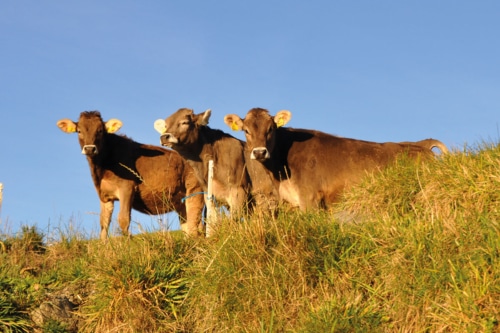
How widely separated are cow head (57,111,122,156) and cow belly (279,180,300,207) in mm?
5723

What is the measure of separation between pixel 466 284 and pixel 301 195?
6.89 metres

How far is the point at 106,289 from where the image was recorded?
9.42 meters

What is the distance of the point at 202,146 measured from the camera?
16.4 meters

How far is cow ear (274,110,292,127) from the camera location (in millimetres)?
15195

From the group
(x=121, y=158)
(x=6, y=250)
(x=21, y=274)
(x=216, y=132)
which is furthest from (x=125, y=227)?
(x=21, y=274)

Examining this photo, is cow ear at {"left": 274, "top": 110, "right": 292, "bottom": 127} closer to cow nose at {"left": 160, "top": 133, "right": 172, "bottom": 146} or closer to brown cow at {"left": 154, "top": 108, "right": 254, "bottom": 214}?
brown cow at {"left": 154, "top": 108, "right": 254, "bottom": 214}

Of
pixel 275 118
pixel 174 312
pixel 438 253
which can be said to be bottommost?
pixel 174 312

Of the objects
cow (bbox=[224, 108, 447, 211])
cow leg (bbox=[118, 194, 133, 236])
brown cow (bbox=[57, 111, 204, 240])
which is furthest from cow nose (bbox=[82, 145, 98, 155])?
cow (bbox=[224, 108, 447, 211])

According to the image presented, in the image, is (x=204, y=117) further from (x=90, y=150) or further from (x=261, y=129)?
(x=90, y=150)

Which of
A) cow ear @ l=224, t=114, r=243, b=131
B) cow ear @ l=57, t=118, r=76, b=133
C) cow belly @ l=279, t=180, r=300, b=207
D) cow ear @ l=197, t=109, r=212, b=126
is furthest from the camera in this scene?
cow ear @ l=57, t=118, r=76, b=133

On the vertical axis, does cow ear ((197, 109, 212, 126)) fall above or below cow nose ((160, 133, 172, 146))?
above

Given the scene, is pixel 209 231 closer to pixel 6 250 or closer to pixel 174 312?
pixel 174 312

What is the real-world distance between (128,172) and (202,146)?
3152 mm

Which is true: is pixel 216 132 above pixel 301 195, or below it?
above
